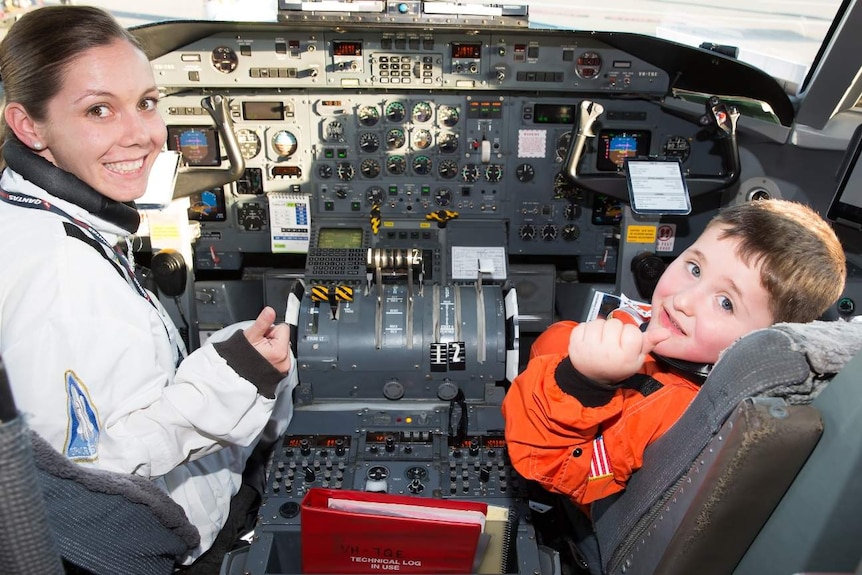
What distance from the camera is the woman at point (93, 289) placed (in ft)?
3.76

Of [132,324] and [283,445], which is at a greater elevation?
[132,324]

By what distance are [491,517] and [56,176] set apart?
4.85 ft

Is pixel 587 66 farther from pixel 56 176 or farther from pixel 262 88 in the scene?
pixel 56 176

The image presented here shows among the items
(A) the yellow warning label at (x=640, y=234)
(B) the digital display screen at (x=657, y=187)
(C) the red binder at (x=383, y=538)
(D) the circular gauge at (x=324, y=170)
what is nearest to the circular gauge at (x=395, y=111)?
(D) the circular gauge at (x=324, y=170)

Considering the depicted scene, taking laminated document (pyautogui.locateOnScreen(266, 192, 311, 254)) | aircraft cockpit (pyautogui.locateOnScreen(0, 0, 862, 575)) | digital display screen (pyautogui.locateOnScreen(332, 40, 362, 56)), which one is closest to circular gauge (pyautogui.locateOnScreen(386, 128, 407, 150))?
aircraft cockpit (pyautogui.locateOnScreen(0, 0, 862, 575))

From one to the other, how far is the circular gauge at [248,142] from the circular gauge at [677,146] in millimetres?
2515

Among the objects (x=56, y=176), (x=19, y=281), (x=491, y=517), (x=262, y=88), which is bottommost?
(x=491, y=517)

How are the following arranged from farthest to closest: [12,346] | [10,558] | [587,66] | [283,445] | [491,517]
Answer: [587,66]
[283,445]
[491,517]
[12,346]
[10,558]

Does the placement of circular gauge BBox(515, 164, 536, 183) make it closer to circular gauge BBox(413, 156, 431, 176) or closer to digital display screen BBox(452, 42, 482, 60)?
circular gauge BBox(413, 156, 431, 176)

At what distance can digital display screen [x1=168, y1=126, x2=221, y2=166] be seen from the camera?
3715 mm

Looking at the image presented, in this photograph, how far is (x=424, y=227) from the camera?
12.6 feet

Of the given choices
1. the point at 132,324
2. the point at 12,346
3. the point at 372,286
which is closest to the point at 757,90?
the point at 372,286

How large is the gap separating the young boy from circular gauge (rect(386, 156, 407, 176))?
265cm

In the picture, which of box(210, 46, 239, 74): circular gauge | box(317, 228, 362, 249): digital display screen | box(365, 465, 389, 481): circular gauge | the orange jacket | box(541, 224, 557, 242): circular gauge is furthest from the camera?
box(541, 224, 557, 242): circular gauge
